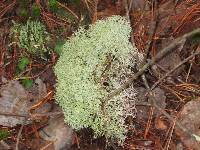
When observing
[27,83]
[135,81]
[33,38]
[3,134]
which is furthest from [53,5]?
[3,134]

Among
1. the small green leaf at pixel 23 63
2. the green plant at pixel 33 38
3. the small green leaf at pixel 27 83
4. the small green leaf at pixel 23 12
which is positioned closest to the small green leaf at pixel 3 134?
the small green leaf at pixel 27 83

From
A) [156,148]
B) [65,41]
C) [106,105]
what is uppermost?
[65,41]

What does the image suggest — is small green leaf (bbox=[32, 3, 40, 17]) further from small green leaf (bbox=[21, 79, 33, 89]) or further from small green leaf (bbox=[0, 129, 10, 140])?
small green leaf (bbox=[0, 129, 10, 140])

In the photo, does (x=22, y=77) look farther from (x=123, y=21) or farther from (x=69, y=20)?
(x=123, y=21)

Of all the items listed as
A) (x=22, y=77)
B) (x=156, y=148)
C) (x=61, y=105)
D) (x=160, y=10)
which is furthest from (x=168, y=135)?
(x=22, y=77)

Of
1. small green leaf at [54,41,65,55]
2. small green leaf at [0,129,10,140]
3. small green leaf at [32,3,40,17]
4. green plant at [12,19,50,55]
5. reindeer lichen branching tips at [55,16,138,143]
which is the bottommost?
small green leaf at [0,129,10,140]

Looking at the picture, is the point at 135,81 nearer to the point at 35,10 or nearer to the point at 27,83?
the point at 27,83

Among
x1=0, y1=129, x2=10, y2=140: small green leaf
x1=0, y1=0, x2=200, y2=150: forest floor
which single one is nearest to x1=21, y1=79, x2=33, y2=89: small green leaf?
x1=0, y1=0, x2=200, y2=150: forest floor
